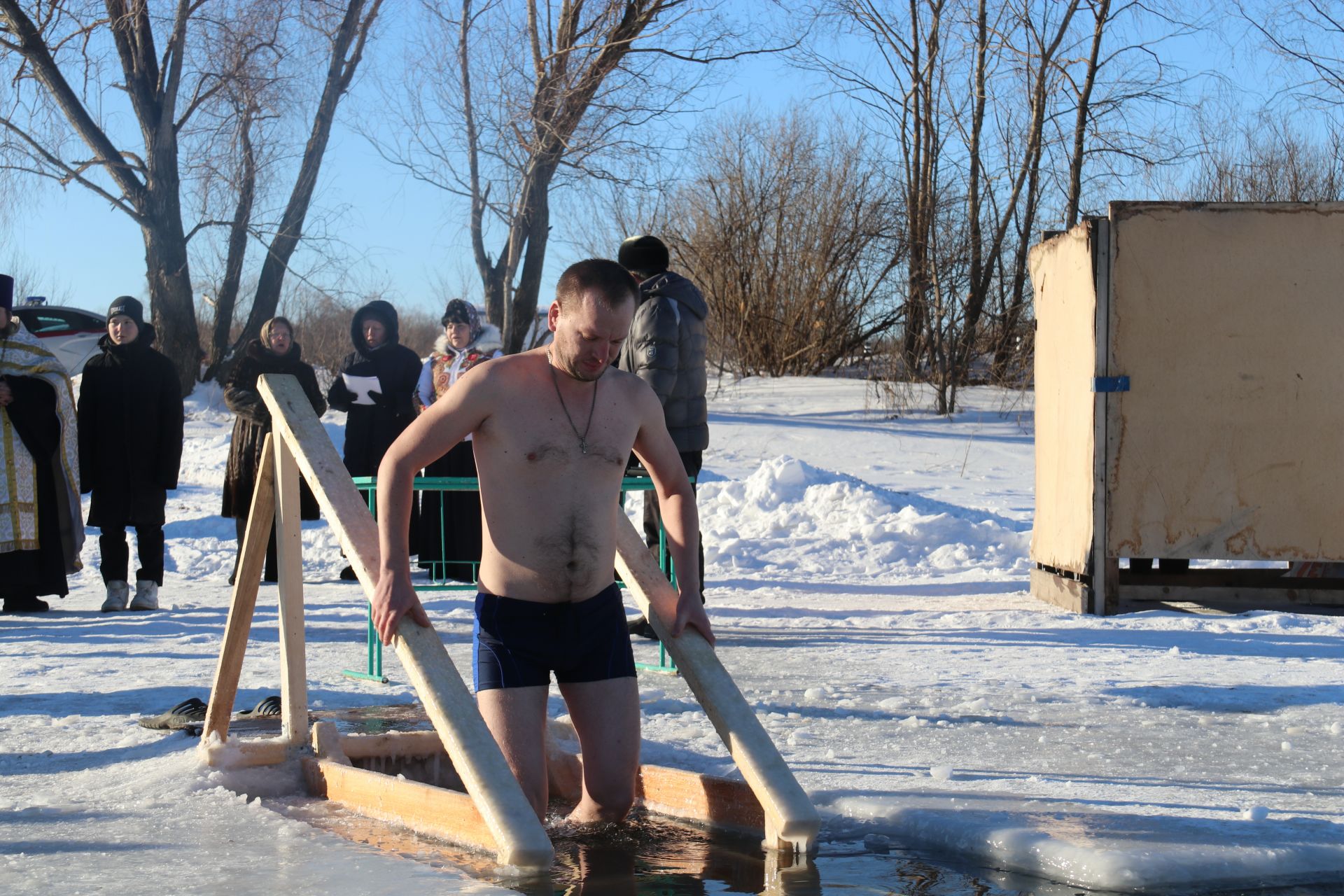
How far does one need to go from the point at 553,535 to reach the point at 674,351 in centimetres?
337

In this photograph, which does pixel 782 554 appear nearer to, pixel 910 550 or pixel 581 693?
pixel 910 550

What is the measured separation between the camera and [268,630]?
25.3 feet

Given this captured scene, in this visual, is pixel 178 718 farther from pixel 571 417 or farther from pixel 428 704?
pixel 571 417

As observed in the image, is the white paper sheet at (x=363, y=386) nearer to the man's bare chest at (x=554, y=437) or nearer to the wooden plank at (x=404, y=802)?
the wooden plank at (x=404, y=802)

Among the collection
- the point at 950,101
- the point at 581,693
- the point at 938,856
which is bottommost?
the point at 938,856

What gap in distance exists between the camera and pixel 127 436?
8.89 meters

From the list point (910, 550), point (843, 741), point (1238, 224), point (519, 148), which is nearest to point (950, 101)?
point (519, 148)

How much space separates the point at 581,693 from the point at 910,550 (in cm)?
748

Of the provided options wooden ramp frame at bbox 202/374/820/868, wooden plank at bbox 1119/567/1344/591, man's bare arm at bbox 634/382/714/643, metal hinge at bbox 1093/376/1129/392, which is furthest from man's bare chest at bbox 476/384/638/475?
wooden plank at bbox 1119/567/1344/591

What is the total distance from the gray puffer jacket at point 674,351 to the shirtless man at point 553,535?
10.1 ft

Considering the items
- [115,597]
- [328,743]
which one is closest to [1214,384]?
[328,743]

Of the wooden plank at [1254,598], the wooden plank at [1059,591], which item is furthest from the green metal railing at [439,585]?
the wooden plank at [1254,598]

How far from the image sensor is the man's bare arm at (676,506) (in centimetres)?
388

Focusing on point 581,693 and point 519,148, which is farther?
point 519,148
